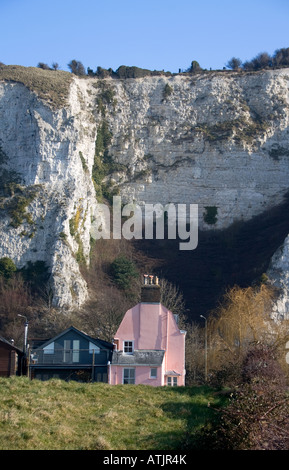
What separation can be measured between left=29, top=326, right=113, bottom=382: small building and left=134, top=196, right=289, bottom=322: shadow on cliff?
25100mm

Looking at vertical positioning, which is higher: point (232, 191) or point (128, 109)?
point (128, 109)

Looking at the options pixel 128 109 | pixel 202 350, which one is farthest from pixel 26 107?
pixel 202 350

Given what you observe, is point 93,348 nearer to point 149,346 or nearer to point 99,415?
point 149,346

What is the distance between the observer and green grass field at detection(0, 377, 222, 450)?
1994cm

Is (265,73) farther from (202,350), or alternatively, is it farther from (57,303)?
(202,350)

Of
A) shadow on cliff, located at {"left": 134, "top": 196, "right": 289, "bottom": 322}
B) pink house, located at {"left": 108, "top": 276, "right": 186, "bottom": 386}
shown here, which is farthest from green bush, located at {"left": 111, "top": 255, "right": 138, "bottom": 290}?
pink house, located at {"left": 108, "top": 276, "right": 186, "bottom": 386}

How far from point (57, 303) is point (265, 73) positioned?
36.4 metres

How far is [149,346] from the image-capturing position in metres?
38.4

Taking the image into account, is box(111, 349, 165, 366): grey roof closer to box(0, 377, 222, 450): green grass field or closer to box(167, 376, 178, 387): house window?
box(167, 376, 178, 387): house window

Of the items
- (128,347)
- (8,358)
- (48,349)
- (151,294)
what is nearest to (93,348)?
(128,347)

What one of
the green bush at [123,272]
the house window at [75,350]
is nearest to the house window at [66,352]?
the house window at [75,350]

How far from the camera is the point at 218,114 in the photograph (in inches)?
3255

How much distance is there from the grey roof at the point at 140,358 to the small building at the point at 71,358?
116 centimetres
